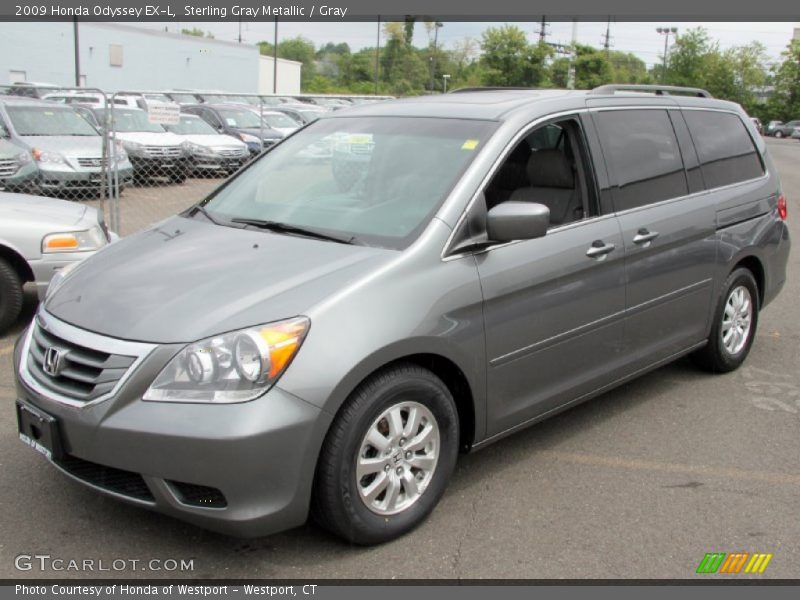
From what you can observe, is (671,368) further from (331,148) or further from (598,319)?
(331,148)

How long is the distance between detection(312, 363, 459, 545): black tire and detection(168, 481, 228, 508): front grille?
0.37m

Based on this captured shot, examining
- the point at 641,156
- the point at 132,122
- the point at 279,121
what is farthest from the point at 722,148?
the point at 279,121

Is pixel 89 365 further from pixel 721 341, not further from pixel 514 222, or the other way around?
pixel 721 341

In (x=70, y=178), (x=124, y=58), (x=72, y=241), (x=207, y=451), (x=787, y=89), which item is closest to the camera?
(x=207, y=451)

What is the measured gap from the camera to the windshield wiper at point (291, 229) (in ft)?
12.1

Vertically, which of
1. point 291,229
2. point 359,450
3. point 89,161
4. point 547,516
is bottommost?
point 547,516

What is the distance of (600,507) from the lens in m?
3.78

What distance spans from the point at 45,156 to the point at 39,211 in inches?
289

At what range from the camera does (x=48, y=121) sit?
14438mm

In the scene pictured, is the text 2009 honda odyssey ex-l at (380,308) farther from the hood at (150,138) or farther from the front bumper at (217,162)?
the hood at (150,138)

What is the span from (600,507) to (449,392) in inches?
35.2

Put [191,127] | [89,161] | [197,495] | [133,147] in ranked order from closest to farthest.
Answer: [197,495] < [89,161] < [133,147] < [191,127]

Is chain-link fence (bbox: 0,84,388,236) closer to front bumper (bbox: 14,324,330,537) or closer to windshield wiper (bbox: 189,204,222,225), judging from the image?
windshield wiper (bbox: 189,204,222,225)

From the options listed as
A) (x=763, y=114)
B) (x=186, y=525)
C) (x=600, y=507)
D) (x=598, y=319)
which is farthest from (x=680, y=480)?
(x=763, y=114)
